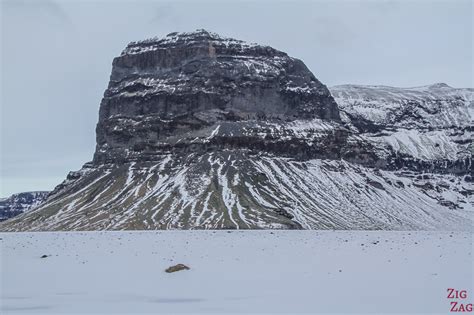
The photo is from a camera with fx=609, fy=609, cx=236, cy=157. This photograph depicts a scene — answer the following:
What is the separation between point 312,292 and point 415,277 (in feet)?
20.0

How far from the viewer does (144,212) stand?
174125 millimetres

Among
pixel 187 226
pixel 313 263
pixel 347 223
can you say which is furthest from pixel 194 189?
pixel 313 263

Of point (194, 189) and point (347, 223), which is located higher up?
point (194, 189)

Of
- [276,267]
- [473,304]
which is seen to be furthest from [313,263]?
[473,304]

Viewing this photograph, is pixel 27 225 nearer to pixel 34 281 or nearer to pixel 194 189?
pixel 194 189

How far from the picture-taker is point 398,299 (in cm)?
2369

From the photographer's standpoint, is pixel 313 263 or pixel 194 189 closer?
pixel 313 263

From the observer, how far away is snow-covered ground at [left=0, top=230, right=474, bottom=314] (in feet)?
76.3

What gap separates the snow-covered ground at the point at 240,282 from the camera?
915 inches

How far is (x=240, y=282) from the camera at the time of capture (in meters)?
28.2

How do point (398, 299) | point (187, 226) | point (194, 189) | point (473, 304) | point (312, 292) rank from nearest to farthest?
1. point (473, 304)
2. point (398, 299)
3. point (312, 292)
4. point (187, 226)
5. point (194, 189)

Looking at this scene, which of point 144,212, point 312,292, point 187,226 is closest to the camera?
point 312,292

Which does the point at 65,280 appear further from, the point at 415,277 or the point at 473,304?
the point at 473,304

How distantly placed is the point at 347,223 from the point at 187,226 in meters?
48.0
